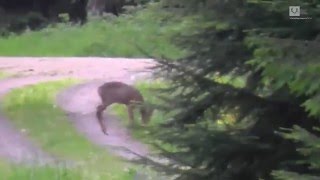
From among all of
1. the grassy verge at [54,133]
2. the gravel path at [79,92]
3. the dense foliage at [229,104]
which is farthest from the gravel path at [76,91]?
the dense foliage at [229,104]

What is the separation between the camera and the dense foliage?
464 centimetres

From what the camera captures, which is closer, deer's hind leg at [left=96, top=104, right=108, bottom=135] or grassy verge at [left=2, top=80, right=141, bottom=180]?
grassy verge at [left=2, top=80, right=141, bottom=180]

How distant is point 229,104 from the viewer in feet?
16.4

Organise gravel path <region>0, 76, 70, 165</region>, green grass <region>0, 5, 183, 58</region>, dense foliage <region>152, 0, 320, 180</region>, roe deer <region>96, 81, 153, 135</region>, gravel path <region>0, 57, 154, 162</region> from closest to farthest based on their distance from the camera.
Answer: dense foliage <region>152, 0, 320, 180</region>, gravel path <region>0, 76, 70, 165</region>, gravel path <region>0, 57, 154, 162</region>, roe deer <region>96, 81, 153, 135</region>, green grass <region>0, 5, 183, 58</region>

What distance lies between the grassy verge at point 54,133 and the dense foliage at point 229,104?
435cm

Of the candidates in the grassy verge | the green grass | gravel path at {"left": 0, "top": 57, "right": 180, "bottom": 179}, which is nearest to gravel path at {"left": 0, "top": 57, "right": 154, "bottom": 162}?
gravel path at {"left": 0, "top": 57, "right": 180, "bottom": 179}

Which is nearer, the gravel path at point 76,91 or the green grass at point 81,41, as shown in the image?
the gravel path at point 76,91

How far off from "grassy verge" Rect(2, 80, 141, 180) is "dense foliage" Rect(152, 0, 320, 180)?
435 cm

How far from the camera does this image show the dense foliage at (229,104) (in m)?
4.64

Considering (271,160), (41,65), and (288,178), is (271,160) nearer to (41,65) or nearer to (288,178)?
(288,178)

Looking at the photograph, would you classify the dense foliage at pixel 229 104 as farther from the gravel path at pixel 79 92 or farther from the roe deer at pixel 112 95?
the roe deer at pixel 112 95

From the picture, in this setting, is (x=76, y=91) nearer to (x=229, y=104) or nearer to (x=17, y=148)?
(x=17, y=148)

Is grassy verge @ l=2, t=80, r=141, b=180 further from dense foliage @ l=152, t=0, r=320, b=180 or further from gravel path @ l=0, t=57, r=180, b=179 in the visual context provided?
dense foliage @ l=152, t=0, r=320, b=180

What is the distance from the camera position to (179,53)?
5.43m
